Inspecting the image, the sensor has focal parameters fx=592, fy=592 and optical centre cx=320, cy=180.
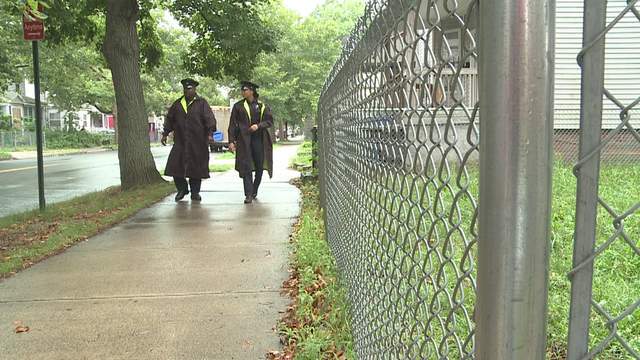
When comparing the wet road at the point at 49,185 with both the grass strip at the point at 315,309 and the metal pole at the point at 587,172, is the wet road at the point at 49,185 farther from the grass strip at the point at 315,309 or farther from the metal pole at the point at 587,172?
the metal pole at the point at 587,172

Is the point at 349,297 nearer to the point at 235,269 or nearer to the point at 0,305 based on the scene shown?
the point at 235,269

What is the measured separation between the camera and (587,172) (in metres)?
0.84

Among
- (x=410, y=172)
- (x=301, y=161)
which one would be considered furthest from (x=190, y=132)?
(x=301, y=161)

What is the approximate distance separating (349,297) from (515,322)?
2852 millimetres

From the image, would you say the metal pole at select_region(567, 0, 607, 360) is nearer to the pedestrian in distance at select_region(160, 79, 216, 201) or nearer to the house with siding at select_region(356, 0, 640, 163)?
the house with siding at select_region(356, 0, 640, 163)

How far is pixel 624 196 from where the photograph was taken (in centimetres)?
513

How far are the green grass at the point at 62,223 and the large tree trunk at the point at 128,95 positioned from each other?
417 mm

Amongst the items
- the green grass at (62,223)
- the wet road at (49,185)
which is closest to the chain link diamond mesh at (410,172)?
the green grass at (62,223)

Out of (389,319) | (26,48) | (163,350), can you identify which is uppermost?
(26,48)

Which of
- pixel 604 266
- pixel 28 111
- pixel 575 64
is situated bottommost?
pixel 604 266

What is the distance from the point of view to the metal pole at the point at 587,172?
81cm

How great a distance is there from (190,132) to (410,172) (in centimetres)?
731

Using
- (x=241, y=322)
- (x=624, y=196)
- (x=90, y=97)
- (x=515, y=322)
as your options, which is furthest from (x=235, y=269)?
(x=90, y=97)

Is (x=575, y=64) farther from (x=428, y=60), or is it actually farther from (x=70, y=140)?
(x=70, y=140)
